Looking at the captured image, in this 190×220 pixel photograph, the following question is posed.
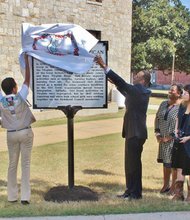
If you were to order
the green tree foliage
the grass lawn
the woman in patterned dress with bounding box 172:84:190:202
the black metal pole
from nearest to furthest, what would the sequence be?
the grass lawn < the woman in patterned dress with bounding box 172:84:190:202 < the black metal pole < the green tree foliage

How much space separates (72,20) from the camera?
17.6 metres

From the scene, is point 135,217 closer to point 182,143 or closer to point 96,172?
point 182,143

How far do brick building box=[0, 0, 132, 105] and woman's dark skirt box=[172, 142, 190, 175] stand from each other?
10.3 meters

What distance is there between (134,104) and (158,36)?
26.1 m

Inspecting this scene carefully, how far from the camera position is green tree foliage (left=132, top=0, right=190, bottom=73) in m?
29.9

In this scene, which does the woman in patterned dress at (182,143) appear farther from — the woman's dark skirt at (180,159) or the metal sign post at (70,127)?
the metal sign post at (70,127)

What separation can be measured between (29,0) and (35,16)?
0.64 meters

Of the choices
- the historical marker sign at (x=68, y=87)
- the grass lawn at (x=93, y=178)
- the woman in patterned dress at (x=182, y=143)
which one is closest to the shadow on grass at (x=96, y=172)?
the grass lawn at (x=93, y=178)

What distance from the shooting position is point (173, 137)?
608 centimetres

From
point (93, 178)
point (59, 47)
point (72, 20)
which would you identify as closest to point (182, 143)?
point (59, 47)

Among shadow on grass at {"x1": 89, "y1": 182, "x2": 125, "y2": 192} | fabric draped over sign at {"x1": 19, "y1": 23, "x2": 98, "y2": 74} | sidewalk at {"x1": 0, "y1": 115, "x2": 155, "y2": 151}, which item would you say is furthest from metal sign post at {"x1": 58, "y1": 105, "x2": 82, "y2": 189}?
sidewalk at {"x1": 0, "y1": 115, "x2": 155, "y2": 151}

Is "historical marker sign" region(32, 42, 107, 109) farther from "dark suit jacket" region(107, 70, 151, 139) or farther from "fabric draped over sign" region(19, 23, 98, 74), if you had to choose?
"dark suit jacket" region(107, 70, 151, 139)

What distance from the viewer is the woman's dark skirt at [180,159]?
5.67m

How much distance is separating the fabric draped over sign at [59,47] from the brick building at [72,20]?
371 inches
